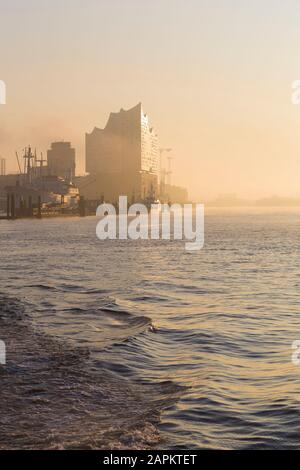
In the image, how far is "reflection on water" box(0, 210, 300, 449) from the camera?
9852 millimetres

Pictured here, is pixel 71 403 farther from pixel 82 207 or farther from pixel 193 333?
pixel 82 207

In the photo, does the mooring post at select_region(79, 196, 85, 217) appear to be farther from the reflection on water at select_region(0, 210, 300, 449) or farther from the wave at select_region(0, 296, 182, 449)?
the wave at select_region(0, 296, 182, 449)

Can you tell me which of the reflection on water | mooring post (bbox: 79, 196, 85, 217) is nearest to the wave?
the reflection on water

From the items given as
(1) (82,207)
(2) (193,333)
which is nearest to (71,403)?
(2) (193,333)

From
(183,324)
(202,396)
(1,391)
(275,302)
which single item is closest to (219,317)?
(183,324)

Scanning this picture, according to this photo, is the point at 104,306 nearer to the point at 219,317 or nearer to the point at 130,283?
the point at 219,317

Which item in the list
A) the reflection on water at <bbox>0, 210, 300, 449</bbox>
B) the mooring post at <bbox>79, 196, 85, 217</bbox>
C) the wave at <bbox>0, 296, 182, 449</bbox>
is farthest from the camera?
the mooring post at <bbox>79, 196, 85, 217</bbox>

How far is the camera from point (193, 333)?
1747 centimetres

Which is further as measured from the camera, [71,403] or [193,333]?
[193,333]

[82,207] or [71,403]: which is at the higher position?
[82,207]

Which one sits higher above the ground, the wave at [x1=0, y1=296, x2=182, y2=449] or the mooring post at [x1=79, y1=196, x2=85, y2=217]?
the mooring post at [x1=79, y1=196, x2=85, y2=217]

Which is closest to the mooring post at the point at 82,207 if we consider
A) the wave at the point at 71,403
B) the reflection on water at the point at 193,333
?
the reflection on water at the point at 193,333

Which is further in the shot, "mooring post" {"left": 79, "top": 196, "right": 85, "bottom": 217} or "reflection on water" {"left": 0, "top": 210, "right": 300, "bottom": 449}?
"mooring post" {"left": 79, "top": 196, "right": 85, "bottom": 217}
